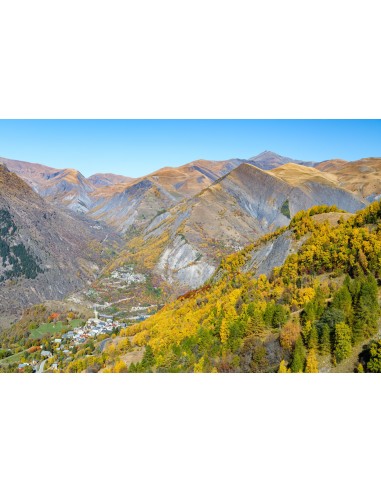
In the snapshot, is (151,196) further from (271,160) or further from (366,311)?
(366,311)

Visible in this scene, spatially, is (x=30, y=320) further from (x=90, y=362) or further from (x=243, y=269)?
(x=243, y=269)

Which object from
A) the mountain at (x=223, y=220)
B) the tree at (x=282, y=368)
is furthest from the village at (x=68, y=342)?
the mountain at (x=223, y=220)

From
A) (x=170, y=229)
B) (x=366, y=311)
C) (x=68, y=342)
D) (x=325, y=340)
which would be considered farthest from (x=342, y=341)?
(x=170, y=229)

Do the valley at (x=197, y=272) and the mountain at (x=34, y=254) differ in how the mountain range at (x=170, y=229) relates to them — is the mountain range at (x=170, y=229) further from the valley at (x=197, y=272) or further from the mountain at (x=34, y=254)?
the valley at (x=197, y=272)

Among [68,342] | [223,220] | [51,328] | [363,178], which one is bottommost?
[51,328]

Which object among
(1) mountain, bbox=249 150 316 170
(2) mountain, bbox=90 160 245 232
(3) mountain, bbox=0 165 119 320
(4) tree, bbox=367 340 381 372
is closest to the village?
(4) tree, bbox=367 340 381 372

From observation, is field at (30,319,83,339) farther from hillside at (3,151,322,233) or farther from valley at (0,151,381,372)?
hillside at (3,151,322,233)
